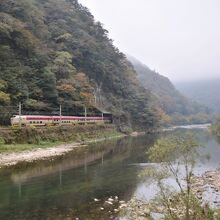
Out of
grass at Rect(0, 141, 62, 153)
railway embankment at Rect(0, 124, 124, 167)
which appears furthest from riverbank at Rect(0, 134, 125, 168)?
grass at Rect(0, 141, 62, 153)

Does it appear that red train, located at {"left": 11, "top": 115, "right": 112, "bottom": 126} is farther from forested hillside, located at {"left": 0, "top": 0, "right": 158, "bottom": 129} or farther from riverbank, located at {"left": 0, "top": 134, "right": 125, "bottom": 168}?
riverbank, located at {"left": 0, "top": 134, "right": 125, "bottom": 168}

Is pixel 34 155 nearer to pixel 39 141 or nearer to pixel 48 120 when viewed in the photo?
pixel 39 141

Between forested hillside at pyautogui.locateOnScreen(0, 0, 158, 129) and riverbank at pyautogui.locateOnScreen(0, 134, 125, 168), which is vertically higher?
forested hillside at pyautogui.locateOnScreen(0, 0, 158, 129)

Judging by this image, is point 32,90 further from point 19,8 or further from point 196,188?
point 196,188

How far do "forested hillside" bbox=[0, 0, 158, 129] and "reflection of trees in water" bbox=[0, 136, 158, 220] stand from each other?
21.6 meters

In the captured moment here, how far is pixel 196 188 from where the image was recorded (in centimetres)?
2948

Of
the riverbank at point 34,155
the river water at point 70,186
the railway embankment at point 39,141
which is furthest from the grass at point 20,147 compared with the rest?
the river water at point 70,186

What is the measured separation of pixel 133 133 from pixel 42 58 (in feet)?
108


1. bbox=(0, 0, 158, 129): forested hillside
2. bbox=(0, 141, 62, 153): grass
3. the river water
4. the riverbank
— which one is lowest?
the river water

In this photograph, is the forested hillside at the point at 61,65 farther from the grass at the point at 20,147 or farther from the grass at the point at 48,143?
the grass at the point at 20,147

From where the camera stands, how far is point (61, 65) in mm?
80750

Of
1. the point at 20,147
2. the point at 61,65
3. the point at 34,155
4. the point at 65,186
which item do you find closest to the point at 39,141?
the point at 20,147

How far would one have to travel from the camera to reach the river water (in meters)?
22.9

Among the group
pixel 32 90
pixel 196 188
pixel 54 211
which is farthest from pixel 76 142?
pixel 54 211
